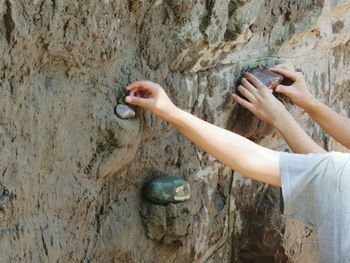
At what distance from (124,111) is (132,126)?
34mm

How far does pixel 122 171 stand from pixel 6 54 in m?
0.39

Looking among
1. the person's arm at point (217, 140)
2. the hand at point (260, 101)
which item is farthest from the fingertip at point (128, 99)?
the hand at point (260, 101)

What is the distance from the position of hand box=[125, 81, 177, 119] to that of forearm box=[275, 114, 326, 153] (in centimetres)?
33

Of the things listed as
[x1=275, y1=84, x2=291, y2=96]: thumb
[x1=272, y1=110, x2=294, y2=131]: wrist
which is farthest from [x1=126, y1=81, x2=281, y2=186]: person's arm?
[x1=275, y1=84, x2=291, y2=96]: thumb

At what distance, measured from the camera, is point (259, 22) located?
5.33ft

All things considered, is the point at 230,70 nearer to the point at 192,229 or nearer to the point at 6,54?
the point at 192,229

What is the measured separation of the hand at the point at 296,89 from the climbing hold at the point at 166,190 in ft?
1.23

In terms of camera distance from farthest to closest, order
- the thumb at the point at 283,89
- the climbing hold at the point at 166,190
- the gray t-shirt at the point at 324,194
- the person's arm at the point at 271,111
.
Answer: the thumb at the point at 283,89, the person's arm at the point at 271,111, the climbing hold at the point at 166,190, the gray t-shirt at the point at 324,194

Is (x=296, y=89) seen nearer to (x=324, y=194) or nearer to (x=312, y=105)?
(x=312, y=105)

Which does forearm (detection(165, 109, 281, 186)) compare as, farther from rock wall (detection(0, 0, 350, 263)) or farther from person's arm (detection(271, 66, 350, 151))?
person's arm (detection(271, 66, 350, 151))

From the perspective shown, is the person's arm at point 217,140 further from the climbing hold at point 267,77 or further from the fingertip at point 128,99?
the climbing hold at point 267,77

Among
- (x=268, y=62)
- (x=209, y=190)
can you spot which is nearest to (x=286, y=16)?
(x=268, y=62)

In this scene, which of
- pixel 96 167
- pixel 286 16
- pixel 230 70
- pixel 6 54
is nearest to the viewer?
pixel 6 54

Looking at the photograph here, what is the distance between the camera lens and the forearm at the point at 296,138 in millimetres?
1478
